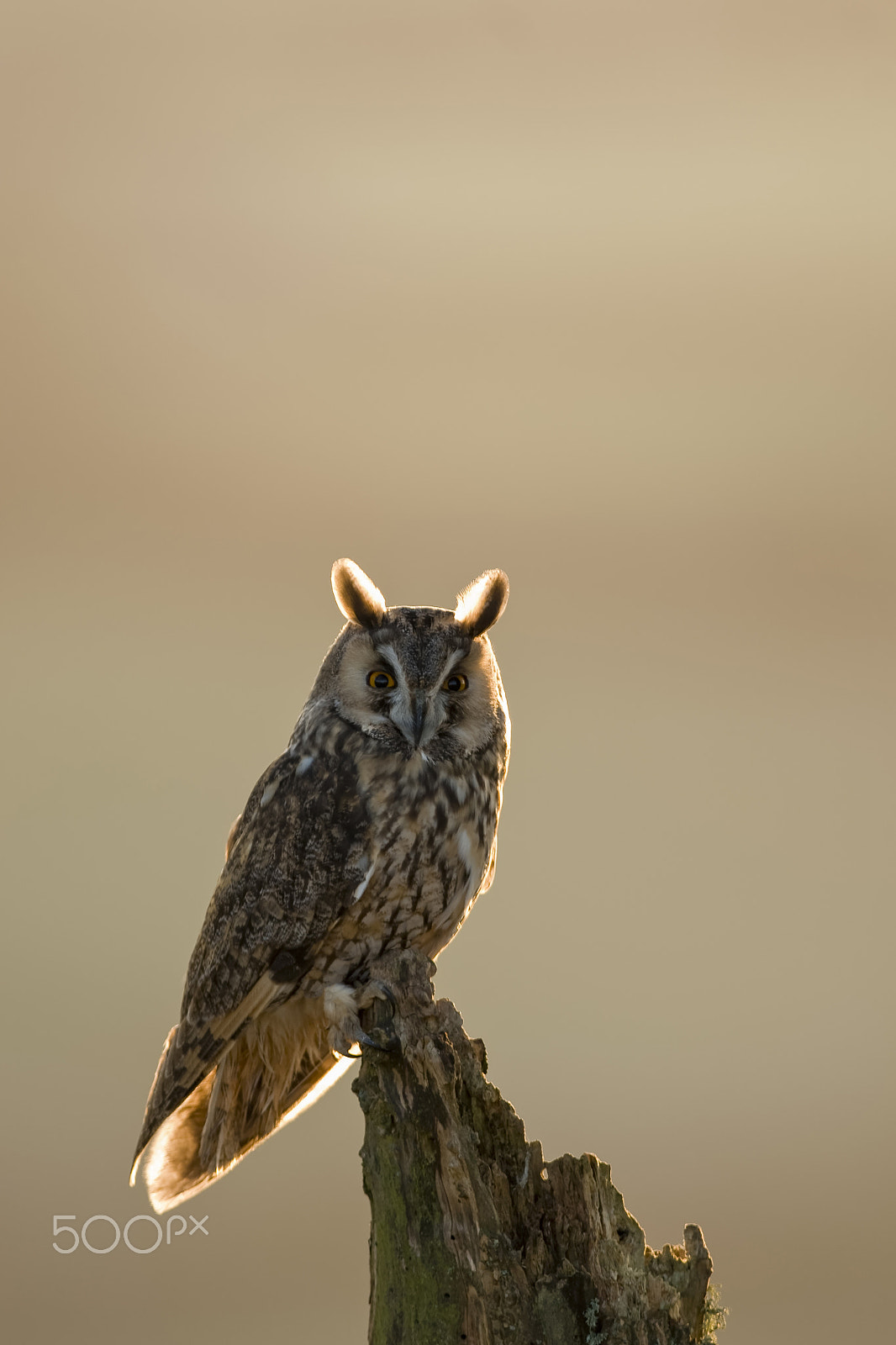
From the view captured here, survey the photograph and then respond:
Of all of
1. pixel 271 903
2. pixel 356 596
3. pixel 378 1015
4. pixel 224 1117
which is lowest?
pixel 224 1117

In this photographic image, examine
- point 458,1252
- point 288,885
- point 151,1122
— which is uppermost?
point 288,885

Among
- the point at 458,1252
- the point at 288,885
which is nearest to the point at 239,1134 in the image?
the point at 288,885

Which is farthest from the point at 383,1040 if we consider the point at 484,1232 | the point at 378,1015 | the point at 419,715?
the point at 419,715

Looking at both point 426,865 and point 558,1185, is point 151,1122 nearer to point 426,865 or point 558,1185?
point 426,865

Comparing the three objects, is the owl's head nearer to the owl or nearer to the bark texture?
the owl

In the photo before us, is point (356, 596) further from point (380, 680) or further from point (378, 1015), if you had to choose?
point (378, 1015)

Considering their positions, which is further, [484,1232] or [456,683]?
[456,683]

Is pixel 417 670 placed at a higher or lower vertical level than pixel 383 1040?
higher
